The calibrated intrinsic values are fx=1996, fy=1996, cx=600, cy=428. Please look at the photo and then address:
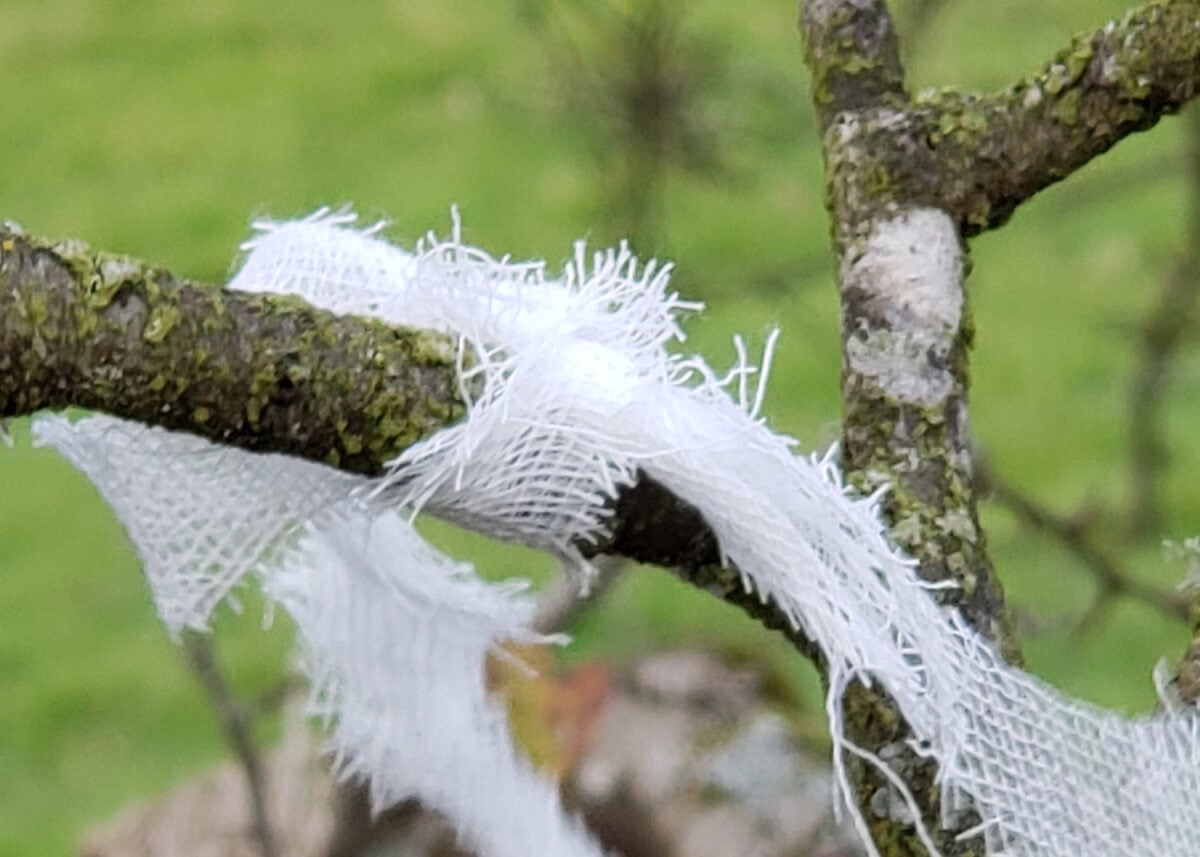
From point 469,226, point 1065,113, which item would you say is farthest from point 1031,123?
point 469,226

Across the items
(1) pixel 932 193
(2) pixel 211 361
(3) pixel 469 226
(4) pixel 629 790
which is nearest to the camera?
(2) pixel 211 361

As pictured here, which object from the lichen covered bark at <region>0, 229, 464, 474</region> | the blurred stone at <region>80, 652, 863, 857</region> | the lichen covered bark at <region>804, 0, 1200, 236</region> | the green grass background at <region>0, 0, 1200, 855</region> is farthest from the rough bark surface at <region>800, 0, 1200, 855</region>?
the green grass background at <region>0, 0, 1200, 855</region>

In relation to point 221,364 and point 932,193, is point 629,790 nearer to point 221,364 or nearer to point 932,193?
point 932,193

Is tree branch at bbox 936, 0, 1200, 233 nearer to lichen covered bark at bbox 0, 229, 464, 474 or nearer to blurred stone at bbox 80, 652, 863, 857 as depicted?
lichen covered bark at bbox 0, 229, 464, 474

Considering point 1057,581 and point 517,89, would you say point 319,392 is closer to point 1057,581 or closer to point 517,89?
point 1057,581

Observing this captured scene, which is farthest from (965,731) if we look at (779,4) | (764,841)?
(779,4)

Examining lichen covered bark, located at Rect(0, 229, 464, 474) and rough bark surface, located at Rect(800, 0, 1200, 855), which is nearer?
lichen covered bark, located at Rect(0, 229, 464, 474)

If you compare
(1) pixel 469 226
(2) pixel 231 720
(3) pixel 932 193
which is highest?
(1) pixel 469 226

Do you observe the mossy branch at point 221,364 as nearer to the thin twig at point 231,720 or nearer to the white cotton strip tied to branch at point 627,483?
the white cotton strip tied to branch at point 627,483
